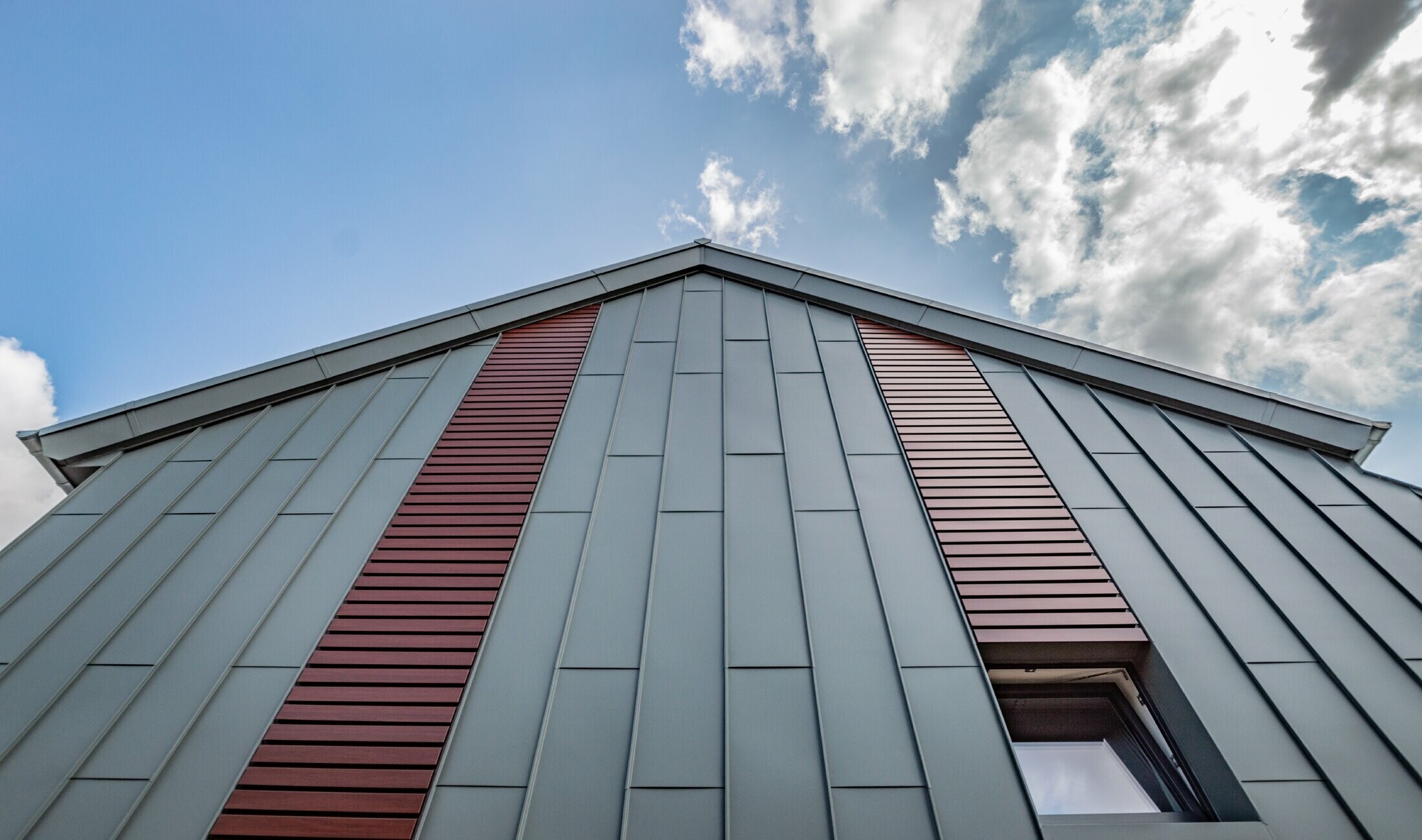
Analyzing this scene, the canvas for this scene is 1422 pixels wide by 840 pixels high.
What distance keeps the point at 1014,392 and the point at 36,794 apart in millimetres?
12600

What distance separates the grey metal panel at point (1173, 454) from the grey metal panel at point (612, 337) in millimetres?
8293

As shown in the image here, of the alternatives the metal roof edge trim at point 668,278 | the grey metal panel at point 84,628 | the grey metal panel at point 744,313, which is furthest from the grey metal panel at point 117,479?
the grey metal panel at point 744,313

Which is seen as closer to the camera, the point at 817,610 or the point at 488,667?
the point at 488,667

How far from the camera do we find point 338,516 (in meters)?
8.21

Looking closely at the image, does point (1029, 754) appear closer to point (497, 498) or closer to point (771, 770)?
point (771, 770)

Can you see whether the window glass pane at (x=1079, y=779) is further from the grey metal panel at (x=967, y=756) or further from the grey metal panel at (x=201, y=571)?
the grey metal panel at (x=201, y=571)

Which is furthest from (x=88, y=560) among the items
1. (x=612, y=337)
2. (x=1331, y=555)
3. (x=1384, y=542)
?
(x=1384, y=542)

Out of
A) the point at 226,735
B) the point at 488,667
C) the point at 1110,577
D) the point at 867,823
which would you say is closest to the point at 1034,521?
the point at 1110,577

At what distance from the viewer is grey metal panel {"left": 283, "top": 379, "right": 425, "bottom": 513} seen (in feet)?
27.8

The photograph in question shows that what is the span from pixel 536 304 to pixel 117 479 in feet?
23.7

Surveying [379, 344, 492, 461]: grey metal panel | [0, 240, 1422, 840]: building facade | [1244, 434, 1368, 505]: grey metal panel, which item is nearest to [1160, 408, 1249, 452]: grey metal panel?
[0, 240, 1422, 840]: building facade

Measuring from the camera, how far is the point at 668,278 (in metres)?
14.3

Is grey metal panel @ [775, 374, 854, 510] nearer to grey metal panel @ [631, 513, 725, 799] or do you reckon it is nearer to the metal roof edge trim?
grey metal panel @ [631, 513, 725, 799]

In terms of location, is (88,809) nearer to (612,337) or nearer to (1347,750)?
(612,337)
